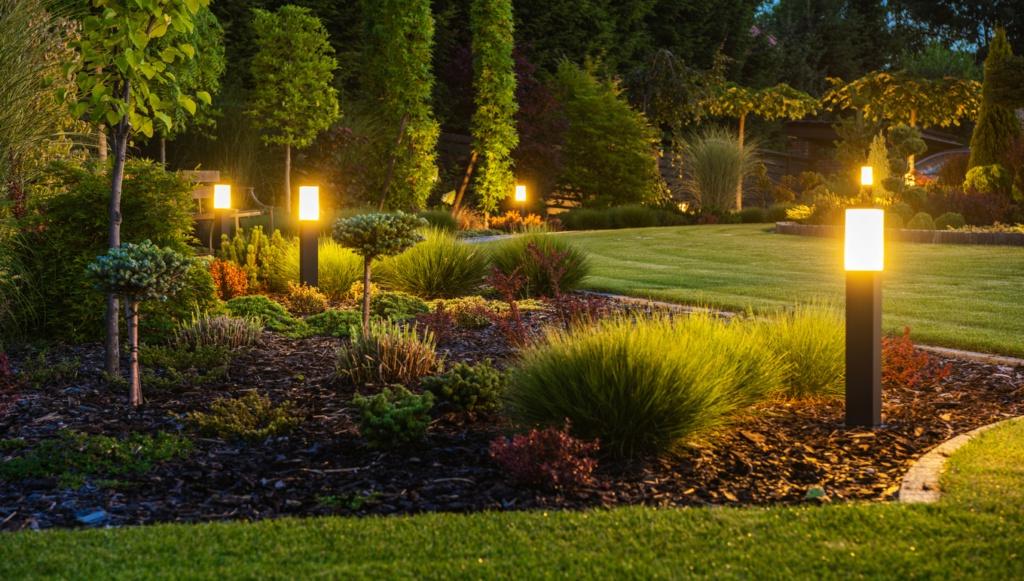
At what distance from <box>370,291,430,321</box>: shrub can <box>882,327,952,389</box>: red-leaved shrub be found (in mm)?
3487

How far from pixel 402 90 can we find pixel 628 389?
606 inches

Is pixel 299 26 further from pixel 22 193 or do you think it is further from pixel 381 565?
pixel 381 565

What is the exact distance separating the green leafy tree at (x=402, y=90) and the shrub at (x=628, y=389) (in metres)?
14.1

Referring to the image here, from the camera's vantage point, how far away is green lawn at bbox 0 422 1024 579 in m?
3.16

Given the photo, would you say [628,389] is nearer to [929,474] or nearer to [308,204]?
[929,474]

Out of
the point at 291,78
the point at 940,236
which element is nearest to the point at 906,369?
the point at 940,236

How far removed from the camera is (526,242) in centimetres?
998

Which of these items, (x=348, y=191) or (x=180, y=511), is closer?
(x=180, y=511)

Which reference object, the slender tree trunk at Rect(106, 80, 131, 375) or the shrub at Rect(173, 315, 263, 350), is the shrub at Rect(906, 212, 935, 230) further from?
the slender tree trunk at Rect(106, 80, 131, 375)

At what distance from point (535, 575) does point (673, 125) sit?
24.0 metres

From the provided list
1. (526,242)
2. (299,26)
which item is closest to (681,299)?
(526,242)

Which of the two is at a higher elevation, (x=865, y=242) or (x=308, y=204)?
(x=308, y=204)

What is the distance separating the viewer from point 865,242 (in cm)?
495

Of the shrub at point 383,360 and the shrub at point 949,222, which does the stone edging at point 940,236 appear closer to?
the shrub at point 949,222
